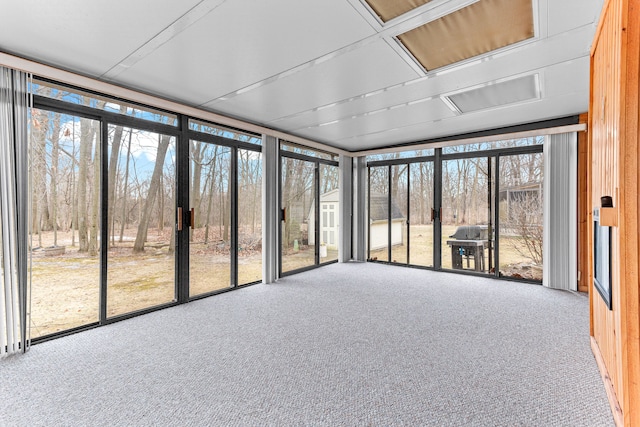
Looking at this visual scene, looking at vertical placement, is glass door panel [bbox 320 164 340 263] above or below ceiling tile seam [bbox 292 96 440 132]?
below

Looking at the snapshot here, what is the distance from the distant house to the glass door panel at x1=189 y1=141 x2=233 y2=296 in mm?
3259

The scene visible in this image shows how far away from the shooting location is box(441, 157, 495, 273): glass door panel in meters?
4.99

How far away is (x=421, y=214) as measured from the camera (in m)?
5.68

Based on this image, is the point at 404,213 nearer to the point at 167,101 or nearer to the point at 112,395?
the point at 167,101

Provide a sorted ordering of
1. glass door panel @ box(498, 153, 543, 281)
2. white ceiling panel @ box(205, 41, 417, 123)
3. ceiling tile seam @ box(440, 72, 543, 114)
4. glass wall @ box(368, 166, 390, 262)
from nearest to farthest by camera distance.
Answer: white ceiling panel @ box(205, 41, 417, 123) < ceiling tile seam @ box(440, 72, 543, 114) < glass door panel @ box(498, 153, 543, 281) < glass wall @ box(368, 166, 390, 262)

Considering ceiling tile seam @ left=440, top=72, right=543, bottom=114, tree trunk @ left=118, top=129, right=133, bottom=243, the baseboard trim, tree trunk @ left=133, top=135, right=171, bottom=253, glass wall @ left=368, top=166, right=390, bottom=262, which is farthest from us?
glass wall @ left=368, top=166, right=390, bottom=262

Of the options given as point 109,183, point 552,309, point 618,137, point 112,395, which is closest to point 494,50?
point 618,137

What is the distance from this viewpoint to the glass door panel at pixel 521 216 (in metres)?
4.63

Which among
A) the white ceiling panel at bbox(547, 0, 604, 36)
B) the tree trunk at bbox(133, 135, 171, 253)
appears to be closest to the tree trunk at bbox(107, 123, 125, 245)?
the tree trunk at bbox(133, 135, 171, 253)

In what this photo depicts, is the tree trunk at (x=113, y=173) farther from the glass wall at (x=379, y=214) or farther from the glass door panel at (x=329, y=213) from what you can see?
the glass wall at (x=379, y=214)

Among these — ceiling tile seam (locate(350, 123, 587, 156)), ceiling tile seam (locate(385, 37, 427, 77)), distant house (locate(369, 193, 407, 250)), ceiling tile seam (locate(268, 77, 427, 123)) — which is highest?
ceiling tile seam (locate(268, 77, 427, 123))

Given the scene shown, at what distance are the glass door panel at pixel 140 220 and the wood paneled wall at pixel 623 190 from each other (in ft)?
13.0

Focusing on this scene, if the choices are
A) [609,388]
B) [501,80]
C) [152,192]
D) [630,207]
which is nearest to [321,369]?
[609,388]

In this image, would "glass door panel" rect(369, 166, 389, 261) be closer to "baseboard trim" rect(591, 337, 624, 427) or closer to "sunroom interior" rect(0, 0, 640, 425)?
"sunroom interior" rect(0, 0, 640, 425)
